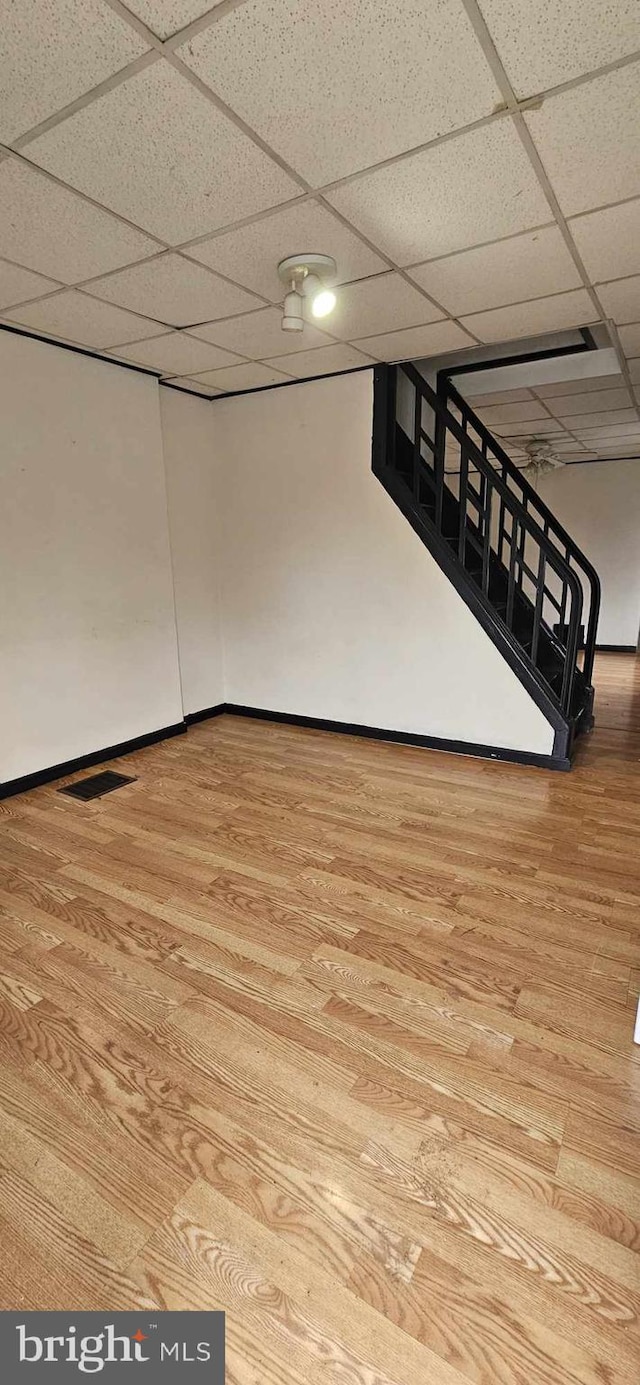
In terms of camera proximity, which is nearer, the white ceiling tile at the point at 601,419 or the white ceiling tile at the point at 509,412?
the white ceiling tile at the point at 509,412

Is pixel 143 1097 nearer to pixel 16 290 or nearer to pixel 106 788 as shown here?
pixel 106 788

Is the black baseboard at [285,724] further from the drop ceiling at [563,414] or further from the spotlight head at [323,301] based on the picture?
the spotlight head at [323,301]

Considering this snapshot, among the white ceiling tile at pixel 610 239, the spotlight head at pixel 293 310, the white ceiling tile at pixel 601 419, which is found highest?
the white ceiling tile at pixel 601 419

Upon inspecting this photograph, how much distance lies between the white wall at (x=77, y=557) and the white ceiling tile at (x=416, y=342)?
5.42 feet

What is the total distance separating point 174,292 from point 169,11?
1457mm

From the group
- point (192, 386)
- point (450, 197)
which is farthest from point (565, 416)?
point (450, 197)

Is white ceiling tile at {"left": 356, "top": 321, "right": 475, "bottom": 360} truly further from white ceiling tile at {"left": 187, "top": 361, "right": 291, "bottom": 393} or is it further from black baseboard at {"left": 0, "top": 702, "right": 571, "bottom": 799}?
black baseboard at {"left": 0, "top": 702, "right": 571, "bottom": 799}

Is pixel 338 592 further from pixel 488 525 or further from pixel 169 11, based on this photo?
pixel 169 11

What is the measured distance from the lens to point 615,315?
3.08m

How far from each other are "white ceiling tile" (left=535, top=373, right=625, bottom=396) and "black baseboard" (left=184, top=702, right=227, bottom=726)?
3.73 m

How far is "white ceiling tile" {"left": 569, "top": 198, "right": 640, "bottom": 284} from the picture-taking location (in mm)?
2127

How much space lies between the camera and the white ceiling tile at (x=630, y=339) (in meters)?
3.29

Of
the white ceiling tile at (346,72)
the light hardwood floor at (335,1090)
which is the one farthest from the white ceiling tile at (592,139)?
the light hardwood floor at (335,1090)

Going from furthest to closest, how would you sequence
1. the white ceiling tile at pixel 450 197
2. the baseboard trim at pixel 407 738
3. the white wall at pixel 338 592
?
the white wall at pixel 338 592, the baseboard trim at pixel 407 738, the white ceiling tile at pixel 450 197
